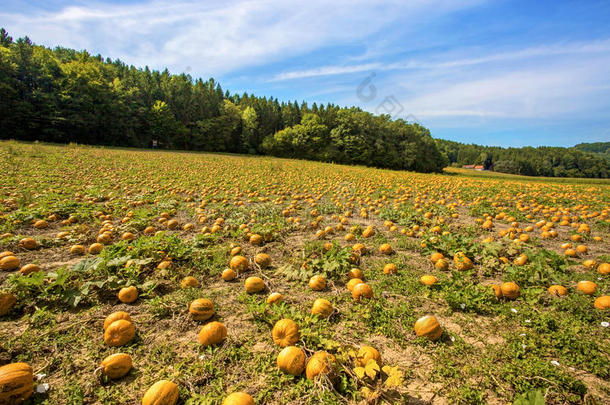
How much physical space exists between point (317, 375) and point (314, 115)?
65395 millimetres

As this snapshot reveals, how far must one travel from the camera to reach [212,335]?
105 inches

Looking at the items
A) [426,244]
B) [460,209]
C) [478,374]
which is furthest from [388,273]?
[460,209]

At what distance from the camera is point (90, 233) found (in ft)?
18.0

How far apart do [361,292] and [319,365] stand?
1412 millimetres

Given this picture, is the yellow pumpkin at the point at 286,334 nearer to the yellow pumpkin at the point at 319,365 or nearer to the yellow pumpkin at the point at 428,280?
the yellow pumpkin at the point at 319,365

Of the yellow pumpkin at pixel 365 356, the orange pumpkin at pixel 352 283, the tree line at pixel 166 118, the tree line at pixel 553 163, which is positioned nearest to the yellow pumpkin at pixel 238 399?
the yellow pumpkin at pixel 365 356

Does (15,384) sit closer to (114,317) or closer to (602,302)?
(114,317)

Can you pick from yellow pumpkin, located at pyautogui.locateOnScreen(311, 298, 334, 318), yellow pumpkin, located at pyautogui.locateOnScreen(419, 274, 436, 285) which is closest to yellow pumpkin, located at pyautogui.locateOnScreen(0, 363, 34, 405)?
yellow pumpkin, located at pyautogui.locateOnScreen(311, 298, 334, 318)

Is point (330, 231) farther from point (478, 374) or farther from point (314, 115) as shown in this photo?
point (314, 115)

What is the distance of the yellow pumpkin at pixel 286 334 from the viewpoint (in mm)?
2580

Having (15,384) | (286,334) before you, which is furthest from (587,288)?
(15,384)

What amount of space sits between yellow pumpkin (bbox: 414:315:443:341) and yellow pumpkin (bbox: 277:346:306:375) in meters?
1.36

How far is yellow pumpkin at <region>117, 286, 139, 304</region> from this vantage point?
3318mm

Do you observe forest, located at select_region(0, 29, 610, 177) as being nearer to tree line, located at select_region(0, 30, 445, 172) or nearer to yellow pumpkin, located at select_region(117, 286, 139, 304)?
tree line, located at select_region(0, 30, 445, 172)
